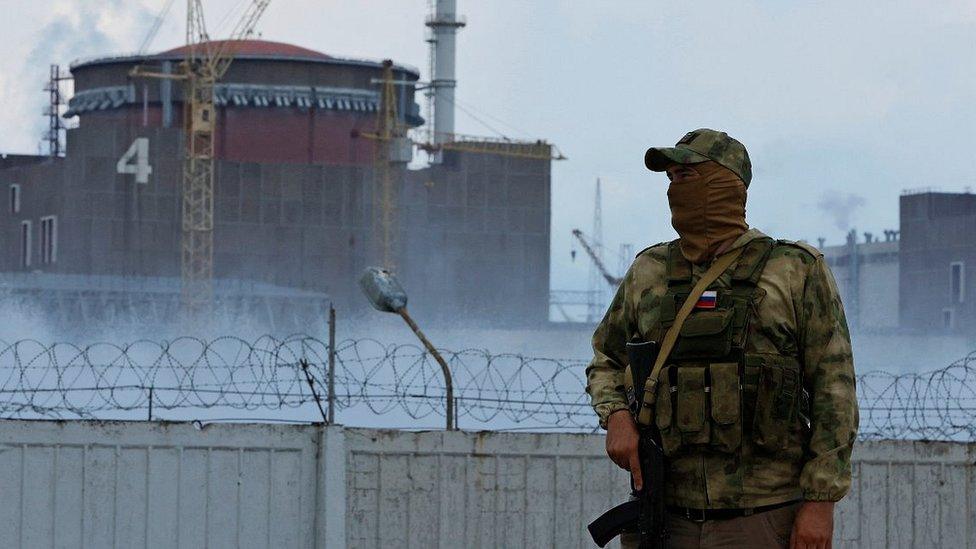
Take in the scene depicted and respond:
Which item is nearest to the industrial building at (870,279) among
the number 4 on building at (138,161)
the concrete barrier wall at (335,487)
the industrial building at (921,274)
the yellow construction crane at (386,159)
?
the industrial building at (921,274)

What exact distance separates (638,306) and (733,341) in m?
0.32

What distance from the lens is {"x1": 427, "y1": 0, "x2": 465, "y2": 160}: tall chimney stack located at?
86.5 metres

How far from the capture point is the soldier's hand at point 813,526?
159 inches

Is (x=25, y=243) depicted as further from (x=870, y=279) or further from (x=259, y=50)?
(x=870, y=279)

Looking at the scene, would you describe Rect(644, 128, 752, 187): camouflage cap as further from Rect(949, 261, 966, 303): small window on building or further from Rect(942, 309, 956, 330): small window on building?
Rect(942, 309, 956, 330): small window on building

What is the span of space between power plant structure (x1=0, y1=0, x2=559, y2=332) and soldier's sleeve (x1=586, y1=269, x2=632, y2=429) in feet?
211

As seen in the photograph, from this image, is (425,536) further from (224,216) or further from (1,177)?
(1,177)

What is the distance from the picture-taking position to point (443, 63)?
86812mm

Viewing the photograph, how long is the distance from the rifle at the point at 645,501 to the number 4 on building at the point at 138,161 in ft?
230

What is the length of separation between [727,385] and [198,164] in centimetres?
7152

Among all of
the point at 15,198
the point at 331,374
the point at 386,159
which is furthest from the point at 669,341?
the point at 15,198

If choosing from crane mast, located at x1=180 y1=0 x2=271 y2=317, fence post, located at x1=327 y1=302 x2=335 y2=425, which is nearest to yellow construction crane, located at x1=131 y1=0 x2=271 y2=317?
crane mast, located at x1=180 y1=0 x2=271 y2=317

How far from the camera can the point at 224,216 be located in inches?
2913

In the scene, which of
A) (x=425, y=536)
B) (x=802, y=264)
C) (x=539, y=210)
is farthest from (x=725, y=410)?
(x=539, y=210)
